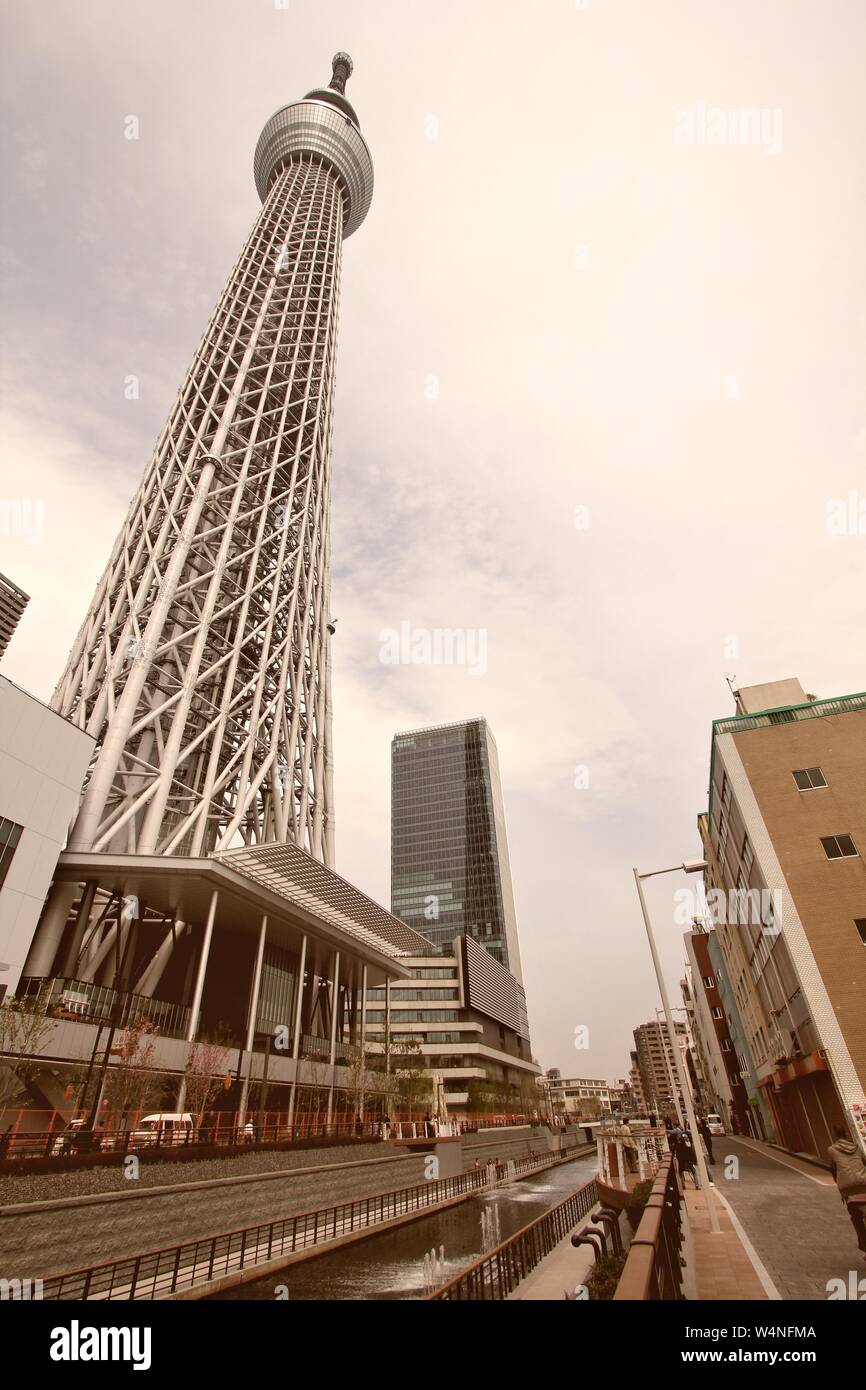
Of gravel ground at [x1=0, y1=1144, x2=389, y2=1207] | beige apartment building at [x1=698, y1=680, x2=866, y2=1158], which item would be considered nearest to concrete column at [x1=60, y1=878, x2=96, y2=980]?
gravel ground at [x1=0, y1=1144, x2=389, y2=1207]

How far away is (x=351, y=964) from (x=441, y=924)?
8724cm

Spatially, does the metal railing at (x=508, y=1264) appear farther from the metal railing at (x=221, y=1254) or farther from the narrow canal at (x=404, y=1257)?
the metal railing at (x=221, y=1254)

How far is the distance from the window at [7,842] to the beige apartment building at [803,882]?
32033mm

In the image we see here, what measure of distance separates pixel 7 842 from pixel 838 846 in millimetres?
34831

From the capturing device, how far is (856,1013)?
2473 cm

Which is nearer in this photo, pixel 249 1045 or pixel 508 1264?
pixel 508 1264

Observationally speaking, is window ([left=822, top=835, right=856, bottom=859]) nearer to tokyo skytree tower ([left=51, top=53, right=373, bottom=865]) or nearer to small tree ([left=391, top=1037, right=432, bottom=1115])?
tokyo skytree tower ([left=51, top=53, right=373, bottom=865])

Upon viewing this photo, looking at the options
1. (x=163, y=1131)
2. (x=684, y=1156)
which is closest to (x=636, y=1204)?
(x=684, y=1156)

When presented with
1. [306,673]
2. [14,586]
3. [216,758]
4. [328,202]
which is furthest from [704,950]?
[328,202]

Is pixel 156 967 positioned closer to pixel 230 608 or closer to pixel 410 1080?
pixel 230 608

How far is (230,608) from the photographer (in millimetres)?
52812

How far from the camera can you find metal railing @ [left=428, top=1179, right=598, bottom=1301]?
34.2ft

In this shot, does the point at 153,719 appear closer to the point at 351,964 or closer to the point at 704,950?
the point at 351,964

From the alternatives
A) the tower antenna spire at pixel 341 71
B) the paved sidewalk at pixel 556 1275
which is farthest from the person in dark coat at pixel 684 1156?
the tower antenna spire at pixel 341 71
